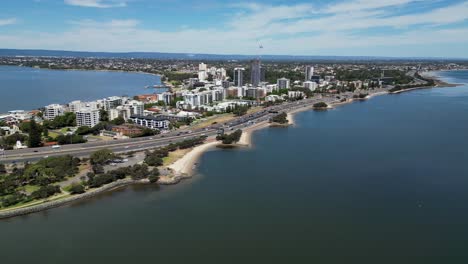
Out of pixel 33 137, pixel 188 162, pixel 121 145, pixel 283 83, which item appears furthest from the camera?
pixel 283 83

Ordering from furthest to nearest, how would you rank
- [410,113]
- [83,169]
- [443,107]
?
[443,107] < [410,113] < [83,169]

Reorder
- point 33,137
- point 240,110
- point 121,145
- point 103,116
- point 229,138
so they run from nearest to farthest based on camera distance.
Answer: point 33,137
point 121,145
point 229,138
point 103,116
point 240,110

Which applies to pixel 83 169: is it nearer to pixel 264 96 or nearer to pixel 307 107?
pixel 307 107

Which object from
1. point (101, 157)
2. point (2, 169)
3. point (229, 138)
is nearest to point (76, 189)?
point (101, 157)

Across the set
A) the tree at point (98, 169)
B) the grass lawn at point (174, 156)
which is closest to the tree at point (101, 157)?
the tree at point (98, 169)

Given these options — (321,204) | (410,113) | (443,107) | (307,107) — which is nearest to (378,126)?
(410,113)

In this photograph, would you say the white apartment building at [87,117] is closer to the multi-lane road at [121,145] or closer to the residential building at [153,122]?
the residential building at [153,122]

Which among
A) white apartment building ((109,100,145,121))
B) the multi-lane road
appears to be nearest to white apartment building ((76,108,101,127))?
white apartment building ((109,100,145,121))

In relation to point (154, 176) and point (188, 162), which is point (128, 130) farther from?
point (154, 176)
